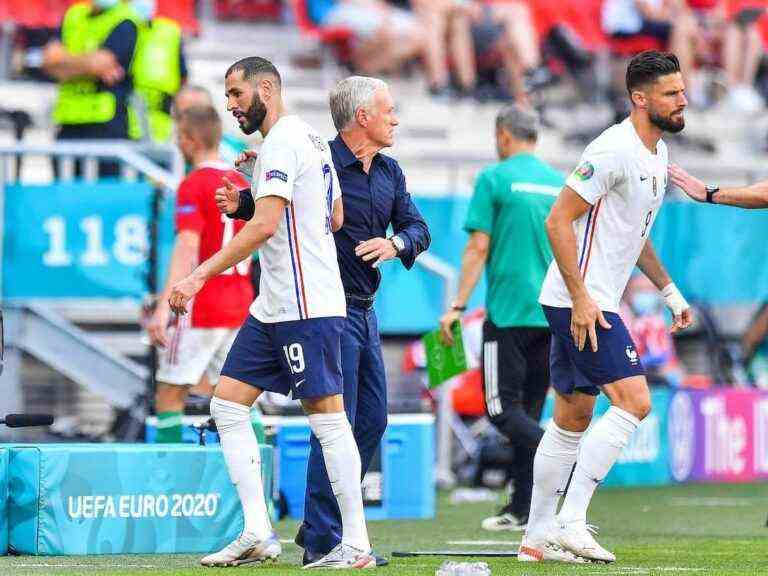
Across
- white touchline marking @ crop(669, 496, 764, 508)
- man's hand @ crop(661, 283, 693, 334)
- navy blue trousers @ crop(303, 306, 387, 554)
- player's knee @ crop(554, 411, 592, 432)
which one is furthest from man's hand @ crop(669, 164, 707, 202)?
white touchline marking @ crop(669, 496, 764, 508)

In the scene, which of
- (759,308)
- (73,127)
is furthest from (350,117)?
(759,308)

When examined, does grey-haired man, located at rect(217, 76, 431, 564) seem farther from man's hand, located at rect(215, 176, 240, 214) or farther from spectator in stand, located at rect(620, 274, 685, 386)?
spectator in stand, located at rect(620, 274, 685, 386)

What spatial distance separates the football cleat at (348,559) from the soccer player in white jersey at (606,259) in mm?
844

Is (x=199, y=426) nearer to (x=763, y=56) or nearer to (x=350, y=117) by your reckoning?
(x=350, y=117)

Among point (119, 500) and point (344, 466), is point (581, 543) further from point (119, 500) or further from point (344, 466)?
point (119, 500)

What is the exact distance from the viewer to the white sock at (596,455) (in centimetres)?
739

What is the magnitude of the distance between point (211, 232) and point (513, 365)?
5.51 ft

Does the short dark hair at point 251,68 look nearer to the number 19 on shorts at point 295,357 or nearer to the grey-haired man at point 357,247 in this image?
the grey-haired man at point 357,247

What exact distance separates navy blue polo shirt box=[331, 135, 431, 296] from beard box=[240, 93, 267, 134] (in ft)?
1.40

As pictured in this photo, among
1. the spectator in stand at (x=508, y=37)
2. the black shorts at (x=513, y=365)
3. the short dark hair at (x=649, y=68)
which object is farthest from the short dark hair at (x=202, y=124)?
the spectator in stand at (x=508, y=37)

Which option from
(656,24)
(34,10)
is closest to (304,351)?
(34,10)

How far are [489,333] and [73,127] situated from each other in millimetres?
4486

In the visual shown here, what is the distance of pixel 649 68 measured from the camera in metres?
7.45

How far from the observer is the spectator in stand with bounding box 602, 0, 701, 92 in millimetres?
19109
